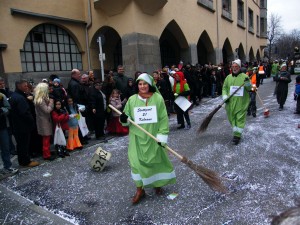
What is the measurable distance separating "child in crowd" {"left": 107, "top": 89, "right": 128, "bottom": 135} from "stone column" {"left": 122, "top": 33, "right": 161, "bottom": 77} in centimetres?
453

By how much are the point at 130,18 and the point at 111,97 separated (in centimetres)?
574

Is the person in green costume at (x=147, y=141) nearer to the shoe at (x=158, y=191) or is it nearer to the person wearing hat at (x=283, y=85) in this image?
the shoe at (x=158, y=191)

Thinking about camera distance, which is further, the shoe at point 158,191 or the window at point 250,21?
the window at point 250,21

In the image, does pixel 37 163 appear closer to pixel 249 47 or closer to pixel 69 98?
pixel 69 98

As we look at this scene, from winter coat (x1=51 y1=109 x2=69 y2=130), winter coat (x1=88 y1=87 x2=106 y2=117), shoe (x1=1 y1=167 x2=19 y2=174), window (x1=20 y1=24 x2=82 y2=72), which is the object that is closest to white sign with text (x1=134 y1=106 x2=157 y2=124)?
winter coat (x1=51 y1=109 x2=69 y2=130)

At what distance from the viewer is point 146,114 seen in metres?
4.05

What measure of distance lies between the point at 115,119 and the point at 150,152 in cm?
463

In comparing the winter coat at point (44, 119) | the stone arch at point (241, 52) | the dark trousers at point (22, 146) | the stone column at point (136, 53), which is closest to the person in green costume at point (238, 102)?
the winter coat at point (44, 119)

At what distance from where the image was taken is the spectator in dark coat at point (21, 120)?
217 inches

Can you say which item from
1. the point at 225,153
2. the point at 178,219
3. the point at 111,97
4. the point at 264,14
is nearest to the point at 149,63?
the point at 111,97

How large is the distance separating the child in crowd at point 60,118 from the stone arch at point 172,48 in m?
12.4

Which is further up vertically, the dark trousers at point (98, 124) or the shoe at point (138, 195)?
the dark trousers at point (98, 124)

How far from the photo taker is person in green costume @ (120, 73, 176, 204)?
3998 millimetres

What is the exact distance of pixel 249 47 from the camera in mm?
33750
